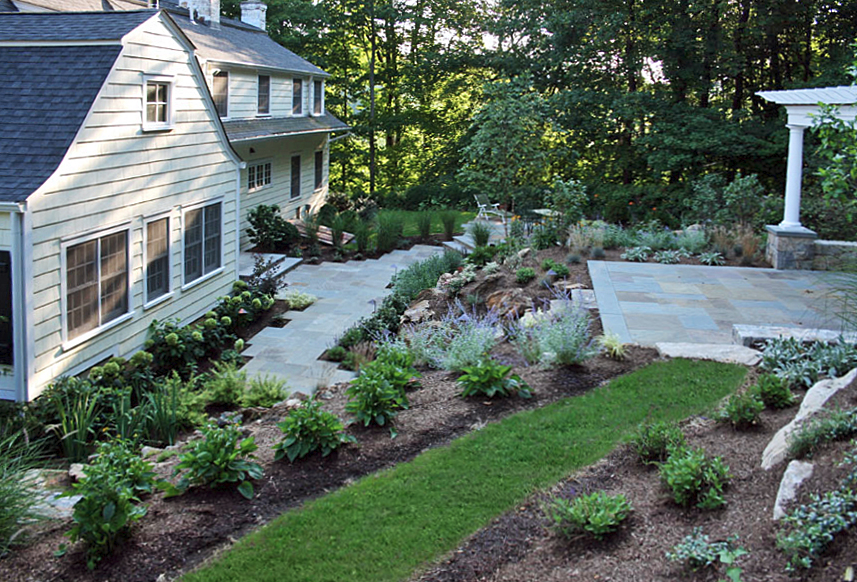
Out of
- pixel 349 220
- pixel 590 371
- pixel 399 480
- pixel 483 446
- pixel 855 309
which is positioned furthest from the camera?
pixel 349 220

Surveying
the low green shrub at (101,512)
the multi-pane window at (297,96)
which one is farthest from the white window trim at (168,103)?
the multi-pane window at (297,96)

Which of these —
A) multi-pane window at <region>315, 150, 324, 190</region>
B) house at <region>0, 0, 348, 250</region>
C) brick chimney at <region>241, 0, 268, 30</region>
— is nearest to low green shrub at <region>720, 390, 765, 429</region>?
house at <region>0, 0, 348, 250</region>

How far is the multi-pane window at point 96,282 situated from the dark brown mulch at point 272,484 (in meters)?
2.79

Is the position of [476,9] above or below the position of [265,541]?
above

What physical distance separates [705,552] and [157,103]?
27.4 ft

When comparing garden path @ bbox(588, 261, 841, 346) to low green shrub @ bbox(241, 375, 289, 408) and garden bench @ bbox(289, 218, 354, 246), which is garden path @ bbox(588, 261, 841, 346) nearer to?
low green shrub @ bbox(241, 375, 289, 408)

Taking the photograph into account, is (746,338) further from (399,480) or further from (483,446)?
(399,480)

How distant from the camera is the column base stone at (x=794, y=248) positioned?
35.2 ft

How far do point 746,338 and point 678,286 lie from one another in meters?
2.71

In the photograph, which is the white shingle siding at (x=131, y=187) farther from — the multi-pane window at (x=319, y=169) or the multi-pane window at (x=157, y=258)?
the multi-pane window at (x=319, y=169)

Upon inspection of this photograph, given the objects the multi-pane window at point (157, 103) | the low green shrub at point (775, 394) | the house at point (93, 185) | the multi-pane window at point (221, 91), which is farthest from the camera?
the multi-pane window at point (221, 91)

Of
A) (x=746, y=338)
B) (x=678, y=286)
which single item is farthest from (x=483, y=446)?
(x=678, y=286)

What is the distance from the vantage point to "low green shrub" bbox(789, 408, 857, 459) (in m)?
3.93

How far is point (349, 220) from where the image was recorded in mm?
18359
